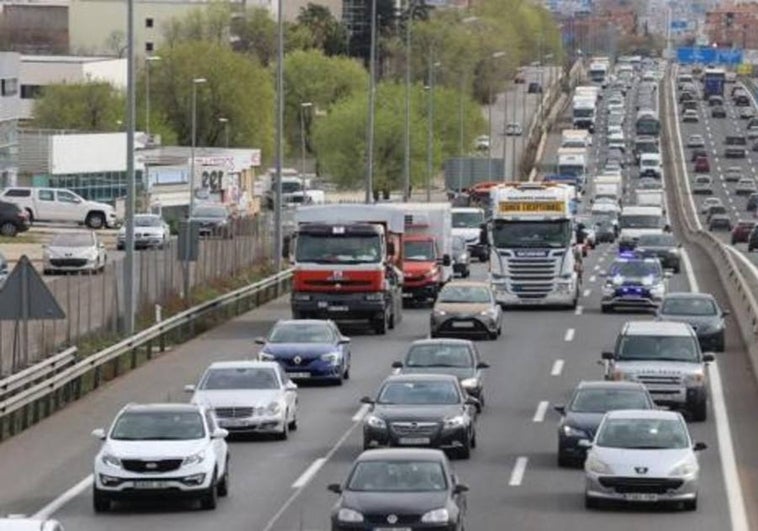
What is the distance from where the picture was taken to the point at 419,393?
35906 millimetres

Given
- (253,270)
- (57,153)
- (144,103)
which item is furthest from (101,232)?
(144,103)

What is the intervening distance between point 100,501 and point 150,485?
0.73 meters

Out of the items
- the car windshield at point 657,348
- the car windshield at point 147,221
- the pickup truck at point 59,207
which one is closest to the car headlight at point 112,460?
the car windshield at point 657,348

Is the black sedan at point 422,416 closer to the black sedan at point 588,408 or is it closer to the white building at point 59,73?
the black sedan at point 588,408

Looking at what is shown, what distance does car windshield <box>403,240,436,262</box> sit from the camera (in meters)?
67.5

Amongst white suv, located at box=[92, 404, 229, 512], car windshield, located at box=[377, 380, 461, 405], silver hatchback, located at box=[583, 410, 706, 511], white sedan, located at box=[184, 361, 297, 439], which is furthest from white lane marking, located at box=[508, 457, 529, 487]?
white suv, located at box=[92, 404, 229, 512]

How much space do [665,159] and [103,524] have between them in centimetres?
15860

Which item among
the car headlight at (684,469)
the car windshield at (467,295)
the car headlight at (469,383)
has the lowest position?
the car windshield at (467,295)

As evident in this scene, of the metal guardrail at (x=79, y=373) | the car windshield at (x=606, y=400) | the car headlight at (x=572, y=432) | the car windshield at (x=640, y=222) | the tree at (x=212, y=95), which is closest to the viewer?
the car headlight at (x=572, y=432)

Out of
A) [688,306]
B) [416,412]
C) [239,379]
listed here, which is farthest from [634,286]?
[416,412]

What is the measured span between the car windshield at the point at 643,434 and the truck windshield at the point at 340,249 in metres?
25.2

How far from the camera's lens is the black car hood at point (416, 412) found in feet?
115

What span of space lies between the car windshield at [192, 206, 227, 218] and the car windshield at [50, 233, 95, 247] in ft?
62.3

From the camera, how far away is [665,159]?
18588cm
